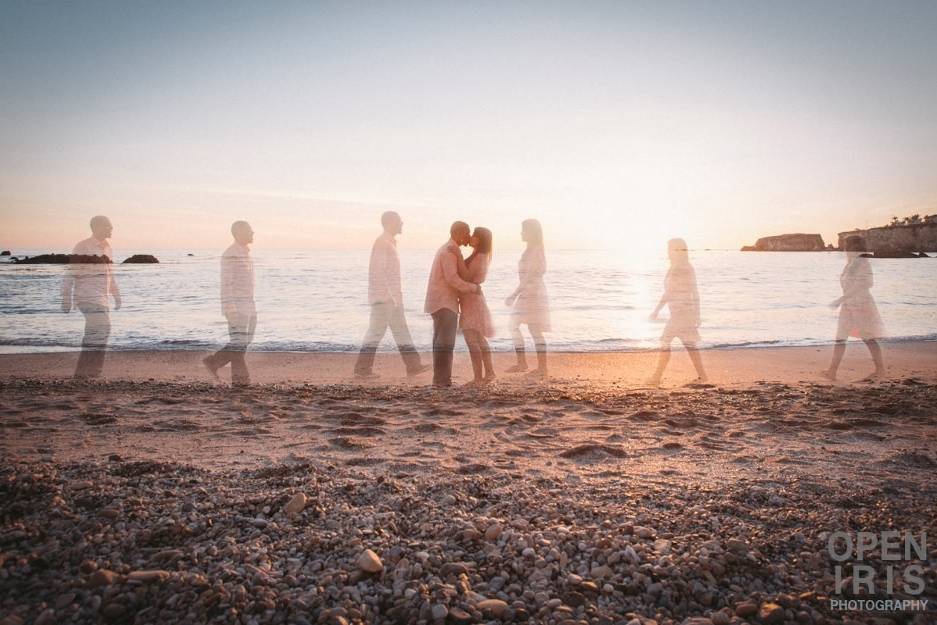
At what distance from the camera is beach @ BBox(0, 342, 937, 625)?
7.45ft

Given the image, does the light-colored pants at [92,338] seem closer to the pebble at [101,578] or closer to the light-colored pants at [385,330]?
the light-colored pants at [385,330]

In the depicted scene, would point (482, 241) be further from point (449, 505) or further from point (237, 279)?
point (449, 505)

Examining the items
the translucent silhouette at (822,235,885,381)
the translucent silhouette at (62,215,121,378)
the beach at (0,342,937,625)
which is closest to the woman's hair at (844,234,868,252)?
the translucent silhouette at (822,235,885,381)

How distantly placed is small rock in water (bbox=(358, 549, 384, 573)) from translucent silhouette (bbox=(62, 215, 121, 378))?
6.64 metres

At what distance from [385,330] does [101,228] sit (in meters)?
4.34

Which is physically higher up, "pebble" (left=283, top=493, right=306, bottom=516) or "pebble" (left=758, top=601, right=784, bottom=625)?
"pebble" (left=283, top=493, right=306, bottom=516)

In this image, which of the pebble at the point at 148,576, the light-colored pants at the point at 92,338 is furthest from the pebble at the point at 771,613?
the light-colored pants at the point at 92,338

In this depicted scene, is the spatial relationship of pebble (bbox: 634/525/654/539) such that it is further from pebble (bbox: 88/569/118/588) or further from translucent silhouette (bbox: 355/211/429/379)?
translucent silhouette (bbox: 355/211/429/379)

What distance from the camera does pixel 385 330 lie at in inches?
314

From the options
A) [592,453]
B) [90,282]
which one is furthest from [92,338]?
[592,453]

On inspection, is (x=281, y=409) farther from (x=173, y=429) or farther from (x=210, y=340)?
(x=210, y=340)

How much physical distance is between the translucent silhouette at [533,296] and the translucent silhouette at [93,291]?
598 centimetres

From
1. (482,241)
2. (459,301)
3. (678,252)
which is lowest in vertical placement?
(459,301)

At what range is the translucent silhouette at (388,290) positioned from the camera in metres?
7.65
